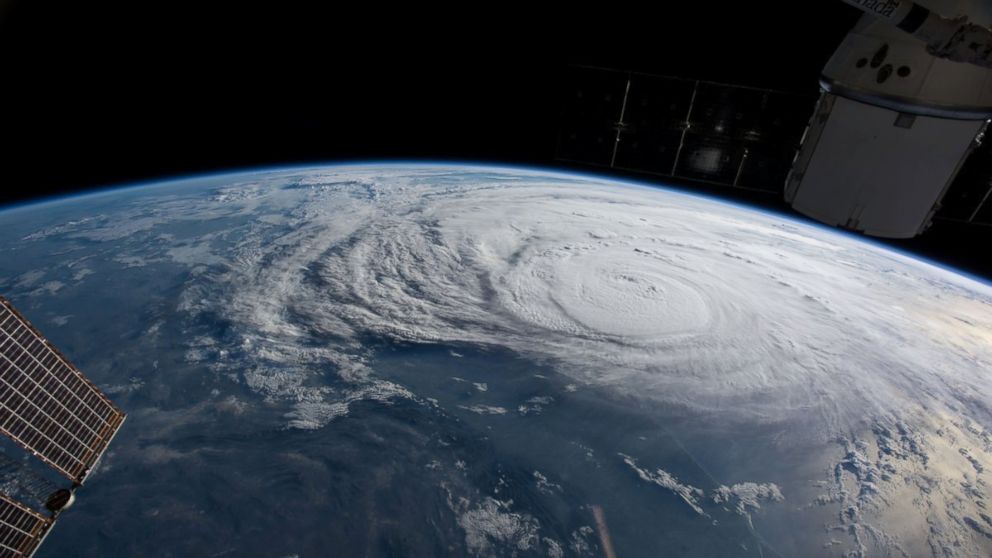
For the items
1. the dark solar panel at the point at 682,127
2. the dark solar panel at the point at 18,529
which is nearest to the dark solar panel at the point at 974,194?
the dark solar panel at the point at 682,127

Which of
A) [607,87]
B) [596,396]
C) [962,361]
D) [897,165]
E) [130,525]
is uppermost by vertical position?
[607,87]

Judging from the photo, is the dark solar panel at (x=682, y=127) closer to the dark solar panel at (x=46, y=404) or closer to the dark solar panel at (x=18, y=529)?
the dark solar panel at (x=46, y=404)

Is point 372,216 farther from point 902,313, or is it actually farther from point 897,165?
point 902,313

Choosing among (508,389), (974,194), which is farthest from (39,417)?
(974,194)

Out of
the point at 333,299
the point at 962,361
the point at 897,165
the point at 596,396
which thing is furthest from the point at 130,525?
the point at 962,361

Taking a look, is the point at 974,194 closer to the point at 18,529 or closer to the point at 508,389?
the point at 508,389

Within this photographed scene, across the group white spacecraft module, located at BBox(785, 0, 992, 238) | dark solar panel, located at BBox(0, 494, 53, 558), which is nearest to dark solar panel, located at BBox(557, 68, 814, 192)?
white spacecraft module, located at BBox(785, 0, 992, 238)

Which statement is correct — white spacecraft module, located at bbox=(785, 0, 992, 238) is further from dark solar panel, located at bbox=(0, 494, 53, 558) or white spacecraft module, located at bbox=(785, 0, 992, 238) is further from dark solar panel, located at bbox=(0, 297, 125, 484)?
dark solar panel, located at bbox=(0, 494, 53, 558)
